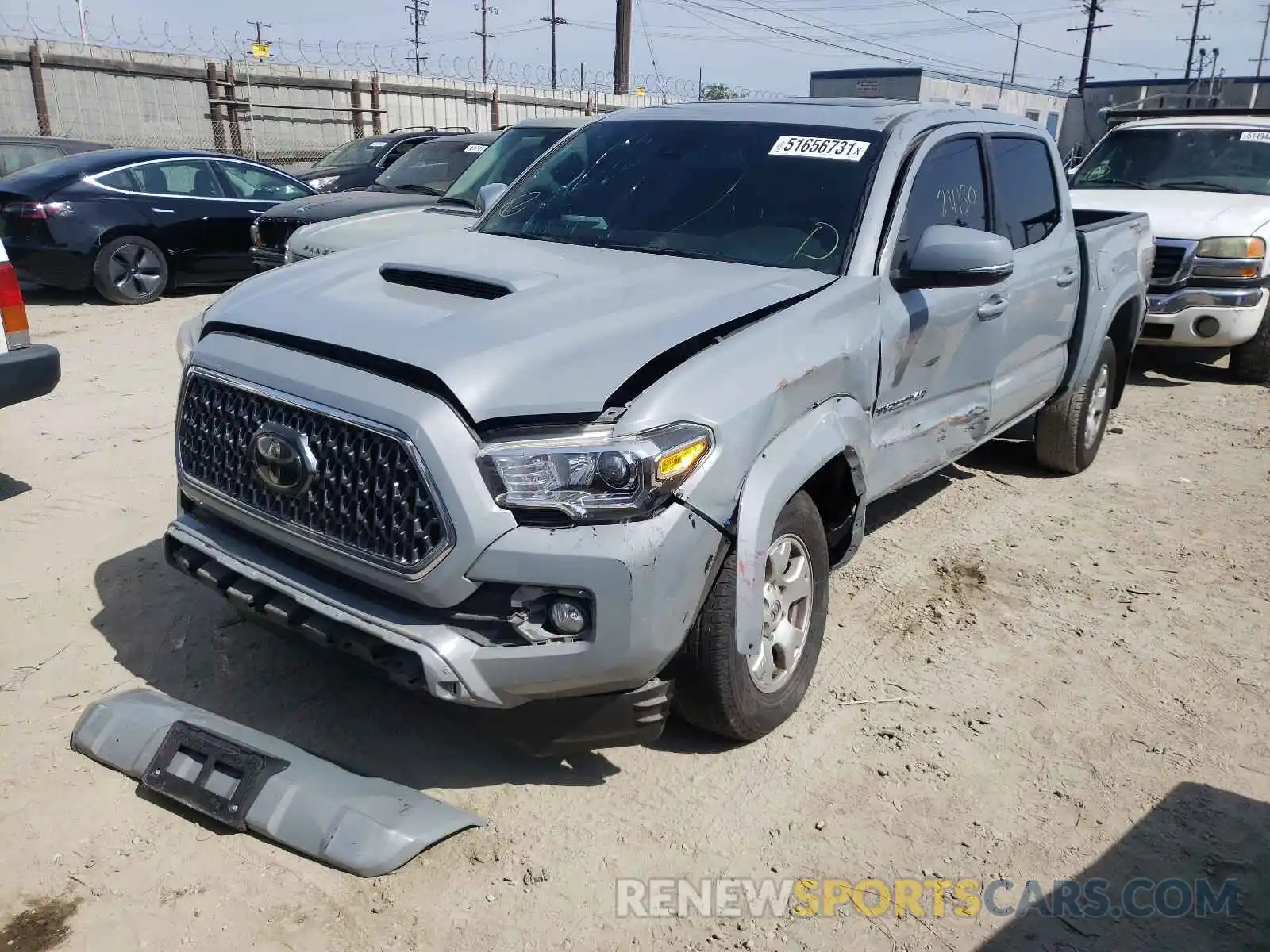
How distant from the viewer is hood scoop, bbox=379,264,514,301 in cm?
318

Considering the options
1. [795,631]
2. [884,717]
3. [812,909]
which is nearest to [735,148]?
[795,631]

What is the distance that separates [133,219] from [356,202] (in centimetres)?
263

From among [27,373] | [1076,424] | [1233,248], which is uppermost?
[1233,248]

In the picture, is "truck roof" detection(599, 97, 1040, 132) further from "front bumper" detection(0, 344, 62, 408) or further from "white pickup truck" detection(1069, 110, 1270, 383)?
"white pickup truck" detection(1069, 110, 1270, 383)

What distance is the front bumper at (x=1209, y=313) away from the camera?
7965 millimetres

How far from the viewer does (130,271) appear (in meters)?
9.84

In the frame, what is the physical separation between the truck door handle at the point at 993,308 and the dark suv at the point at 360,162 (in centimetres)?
1014

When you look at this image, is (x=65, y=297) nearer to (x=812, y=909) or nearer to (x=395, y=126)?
(x=812, y=909)

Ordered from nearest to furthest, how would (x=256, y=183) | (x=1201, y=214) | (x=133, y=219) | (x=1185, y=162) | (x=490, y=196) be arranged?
(x=490, y=196)
(x=1201, y=214)
(x=1185, y=162)
(x=133, y=219)
(x=256, y=183)

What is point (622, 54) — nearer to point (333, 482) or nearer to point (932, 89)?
point (932, 89)

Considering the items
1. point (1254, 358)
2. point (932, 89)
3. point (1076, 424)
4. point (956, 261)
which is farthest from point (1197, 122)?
point (932, 89)

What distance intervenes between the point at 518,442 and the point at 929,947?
158 cm

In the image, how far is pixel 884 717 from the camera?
3488mm

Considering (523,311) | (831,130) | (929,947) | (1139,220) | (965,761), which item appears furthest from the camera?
(1139,220)
